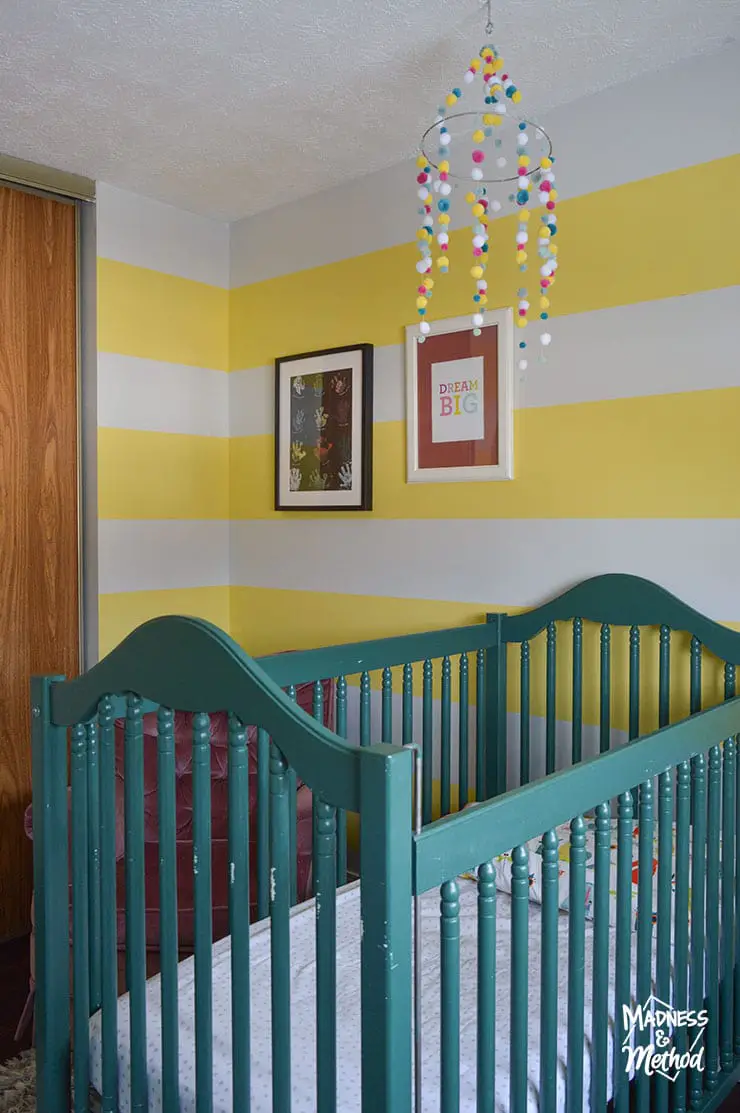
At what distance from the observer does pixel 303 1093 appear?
122 cm

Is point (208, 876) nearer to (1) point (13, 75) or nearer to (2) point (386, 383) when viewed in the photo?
(2) point (386, 383)

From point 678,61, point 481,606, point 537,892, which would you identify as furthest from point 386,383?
point 537,892

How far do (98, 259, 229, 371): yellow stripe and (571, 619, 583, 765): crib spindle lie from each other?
1.64 meters

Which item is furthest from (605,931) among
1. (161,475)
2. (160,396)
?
(160,396)

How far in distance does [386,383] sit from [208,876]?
5.73ft

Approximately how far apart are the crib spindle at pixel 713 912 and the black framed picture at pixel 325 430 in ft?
4.56

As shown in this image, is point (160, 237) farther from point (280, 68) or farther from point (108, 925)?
point (108, 925)

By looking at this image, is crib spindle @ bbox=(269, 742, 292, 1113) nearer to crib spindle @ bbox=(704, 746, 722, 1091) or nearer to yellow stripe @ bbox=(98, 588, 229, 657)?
crib spindle @ bbox=(704, 746, 722, 1091)

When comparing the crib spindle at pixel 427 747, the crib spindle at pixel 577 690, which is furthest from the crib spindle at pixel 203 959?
the crib spindle at pixel 577 690

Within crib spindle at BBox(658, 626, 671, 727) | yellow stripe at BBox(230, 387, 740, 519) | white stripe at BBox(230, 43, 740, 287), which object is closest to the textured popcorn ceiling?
white stripe at BBox(230, 43, 740, 287)

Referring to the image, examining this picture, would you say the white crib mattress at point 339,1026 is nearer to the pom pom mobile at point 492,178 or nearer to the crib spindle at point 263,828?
the crib spindle at point 263,828

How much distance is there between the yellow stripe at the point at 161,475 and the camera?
282cm

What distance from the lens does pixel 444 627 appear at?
254 cm

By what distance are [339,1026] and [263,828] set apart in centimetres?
53
